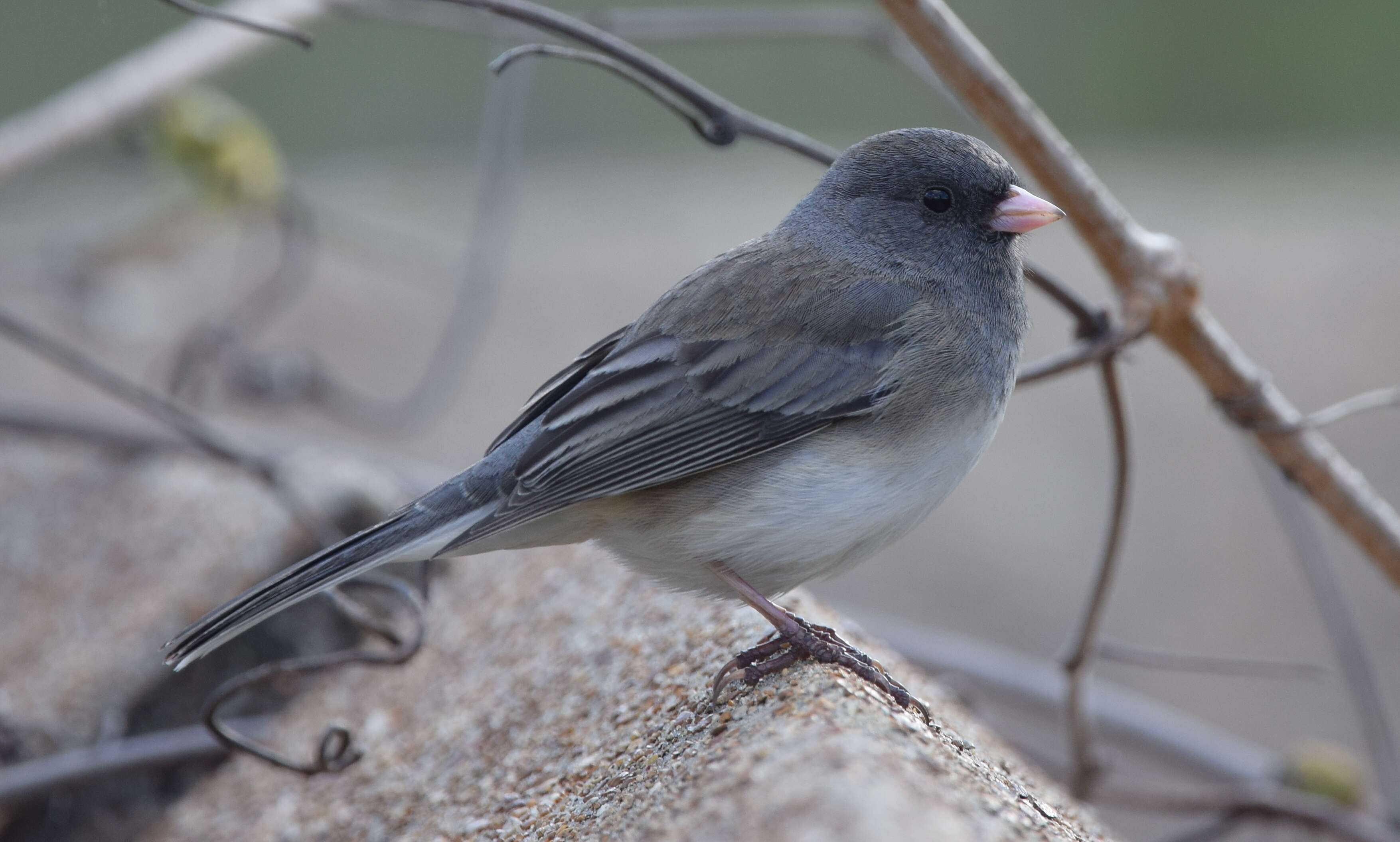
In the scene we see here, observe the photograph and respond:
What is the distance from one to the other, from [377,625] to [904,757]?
89 centimetres

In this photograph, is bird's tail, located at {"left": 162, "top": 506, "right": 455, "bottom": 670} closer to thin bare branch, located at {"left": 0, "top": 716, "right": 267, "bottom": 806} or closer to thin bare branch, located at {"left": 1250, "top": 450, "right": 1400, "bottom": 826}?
thin bare branch, located at {"left": 0, "top": 716, "right": 267, "bottom": 806}

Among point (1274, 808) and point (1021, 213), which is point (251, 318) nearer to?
point (1021, 213)

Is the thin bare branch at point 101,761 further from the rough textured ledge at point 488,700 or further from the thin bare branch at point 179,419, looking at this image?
the thin bare branch at point 179,419

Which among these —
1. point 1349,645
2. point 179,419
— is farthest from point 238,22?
point 1349,645

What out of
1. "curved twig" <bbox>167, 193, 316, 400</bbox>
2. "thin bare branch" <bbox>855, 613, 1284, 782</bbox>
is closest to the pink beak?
"thin bare branch" <bbox>855, 613, 1284, 782</bbox>

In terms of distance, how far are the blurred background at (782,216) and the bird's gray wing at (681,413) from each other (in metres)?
0.43

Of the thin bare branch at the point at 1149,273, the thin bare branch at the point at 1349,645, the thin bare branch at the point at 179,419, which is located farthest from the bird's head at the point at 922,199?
the thin bare branch at the point at 179,419

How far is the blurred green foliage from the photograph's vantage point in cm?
657

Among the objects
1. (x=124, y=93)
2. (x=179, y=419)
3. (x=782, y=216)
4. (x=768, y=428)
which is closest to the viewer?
(x=768, y=428)

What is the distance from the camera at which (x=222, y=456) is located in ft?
7.10

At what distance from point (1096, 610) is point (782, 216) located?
3.71 meters

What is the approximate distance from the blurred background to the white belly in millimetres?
396

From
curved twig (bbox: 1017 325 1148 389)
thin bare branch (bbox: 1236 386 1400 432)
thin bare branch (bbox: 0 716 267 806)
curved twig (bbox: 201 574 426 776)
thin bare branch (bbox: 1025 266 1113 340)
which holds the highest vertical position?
thin bare branch (bbox: 1236 386 1400 432)

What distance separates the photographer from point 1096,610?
1.79 meters
